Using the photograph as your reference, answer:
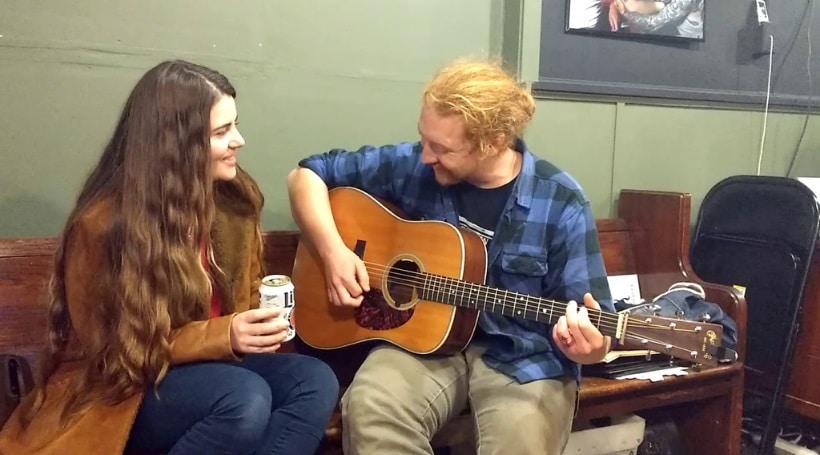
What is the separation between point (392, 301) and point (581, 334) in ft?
1.50

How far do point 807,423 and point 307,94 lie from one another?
1.98 metres

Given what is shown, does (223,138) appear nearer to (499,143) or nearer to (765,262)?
(499,143)

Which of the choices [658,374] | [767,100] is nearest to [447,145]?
[658,374]

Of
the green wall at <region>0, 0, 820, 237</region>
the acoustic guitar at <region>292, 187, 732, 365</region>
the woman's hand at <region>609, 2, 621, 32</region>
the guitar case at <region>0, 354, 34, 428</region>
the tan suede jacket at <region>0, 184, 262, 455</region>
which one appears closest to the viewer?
the tan suede jacket at <region>0, 184, 262, 455</region>

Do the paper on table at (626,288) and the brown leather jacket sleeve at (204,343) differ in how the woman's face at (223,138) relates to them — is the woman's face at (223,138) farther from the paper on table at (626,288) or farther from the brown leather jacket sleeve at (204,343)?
the paper on table at (626,288)

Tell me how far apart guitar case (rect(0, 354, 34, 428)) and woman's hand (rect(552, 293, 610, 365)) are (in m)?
1.13

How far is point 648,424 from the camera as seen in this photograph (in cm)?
216

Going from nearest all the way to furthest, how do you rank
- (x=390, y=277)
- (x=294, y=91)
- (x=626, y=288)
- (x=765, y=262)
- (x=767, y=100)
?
1. (x=390, y=277)
2. (x=294, y=91)
3. (x=765, y=262)
4. (x=626, y=288)
5. (x=767, y=100)

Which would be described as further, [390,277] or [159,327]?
[390,277]

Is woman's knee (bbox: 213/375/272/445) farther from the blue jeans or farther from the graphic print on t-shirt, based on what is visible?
the graphic print on t-shirt

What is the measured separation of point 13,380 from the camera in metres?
1.55

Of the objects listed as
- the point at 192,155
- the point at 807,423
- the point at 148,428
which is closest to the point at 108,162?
the point at 192,155

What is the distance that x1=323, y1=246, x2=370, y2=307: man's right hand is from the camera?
165 centimetres

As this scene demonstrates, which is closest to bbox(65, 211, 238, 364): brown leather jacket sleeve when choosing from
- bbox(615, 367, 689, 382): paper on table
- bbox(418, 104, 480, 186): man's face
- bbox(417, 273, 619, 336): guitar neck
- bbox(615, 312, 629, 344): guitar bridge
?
bbox(417, 273, 619, 336): guitar neck
